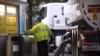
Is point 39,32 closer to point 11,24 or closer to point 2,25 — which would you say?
point 2,25

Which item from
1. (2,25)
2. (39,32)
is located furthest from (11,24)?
(39,32)

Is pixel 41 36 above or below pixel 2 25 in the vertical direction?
below

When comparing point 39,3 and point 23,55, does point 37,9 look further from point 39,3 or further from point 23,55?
point 23,55

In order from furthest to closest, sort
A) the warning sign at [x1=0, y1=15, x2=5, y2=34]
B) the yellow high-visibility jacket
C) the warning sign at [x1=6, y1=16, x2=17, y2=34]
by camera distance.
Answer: the warning sign at [x1=6, y1=16, x2=17, y2=34] → the warning sign at [x1=0, y1=15, x2=5, y2=34] → the yellow high-visibility jacket

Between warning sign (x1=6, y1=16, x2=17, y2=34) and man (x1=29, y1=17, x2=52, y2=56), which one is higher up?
warning sign (x1=6, y1=16, x2=17, y2=34)

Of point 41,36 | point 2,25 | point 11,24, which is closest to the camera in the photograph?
point 41,36

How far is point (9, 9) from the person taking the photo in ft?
51.9

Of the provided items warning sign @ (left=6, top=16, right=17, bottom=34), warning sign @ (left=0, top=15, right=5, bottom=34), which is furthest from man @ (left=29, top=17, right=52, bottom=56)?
warning sign @ (left=6, top=16, right=17, bottom=34)

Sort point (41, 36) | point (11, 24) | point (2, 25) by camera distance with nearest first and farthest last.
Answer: point (41, 36) < point (2, 25) < point (11, 24)

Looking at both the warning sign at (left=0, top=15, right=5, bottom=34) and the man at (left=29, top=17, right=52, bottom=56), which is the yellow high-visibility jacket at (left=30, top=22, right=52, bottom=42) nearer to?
the man at (left=29, top=17, right=52, bottom=56)

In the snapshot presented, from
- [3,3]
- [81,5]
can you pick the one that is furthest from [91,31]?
[3,3]

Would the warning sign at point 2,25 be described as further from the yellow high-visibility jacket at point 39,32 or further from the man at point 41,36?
the yellow high-visibility jacket at point 39,32

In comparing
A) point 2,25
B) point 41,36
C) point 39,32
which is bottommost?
point 41,36

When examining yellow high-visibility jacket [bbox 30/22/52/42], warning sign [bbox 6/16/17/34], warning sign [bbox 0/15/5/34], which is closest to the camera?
yellow high-visibility jacket [bbox 30/22/52/42]
